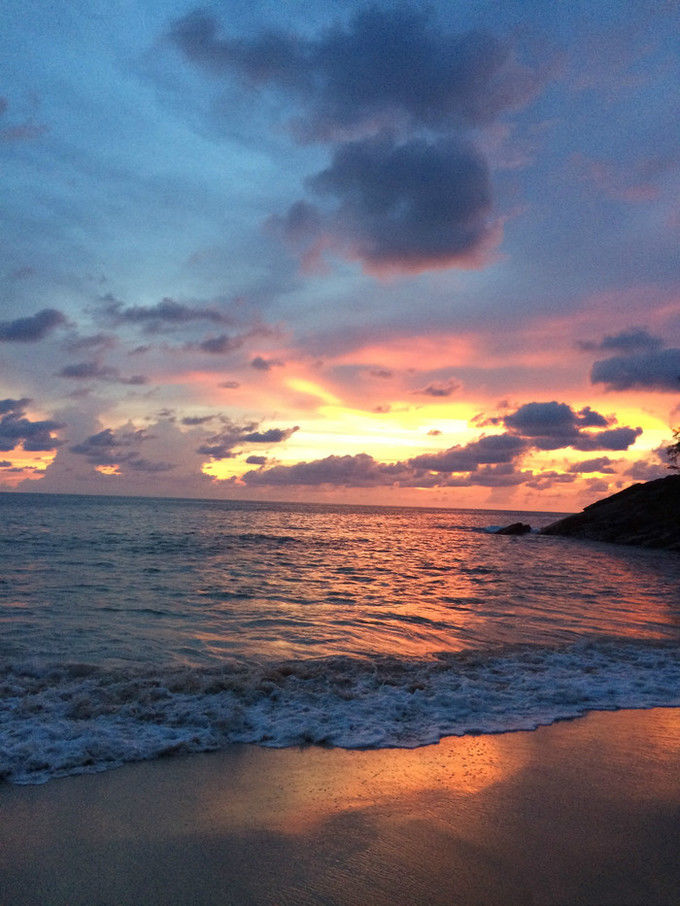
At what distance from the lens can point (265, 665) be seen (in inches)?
379

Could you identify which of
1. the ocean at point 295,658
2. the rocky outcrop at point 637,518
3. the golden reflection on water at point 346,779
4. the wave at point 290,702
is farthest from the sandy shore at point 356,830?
the rocky outcrop at point 637,518

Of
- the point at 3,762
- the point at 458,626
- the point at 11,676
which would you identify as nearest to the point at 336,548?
the point at 458,626

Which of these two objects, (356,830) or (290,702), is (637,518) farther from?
(356,830)

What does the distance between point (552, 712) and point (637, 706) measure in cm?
144

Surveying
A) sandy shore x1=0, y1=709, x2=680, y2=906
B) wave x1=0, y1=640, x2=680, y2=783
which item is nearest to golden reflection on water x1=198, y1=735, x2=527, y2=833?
sandy shore x1=0, y1=709, x2=680, y2=906

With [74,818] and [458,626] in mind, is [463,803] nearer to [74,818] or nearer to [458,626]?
[74,818]

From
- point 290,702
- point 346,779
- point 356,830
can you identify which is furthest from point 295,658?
point 356,830

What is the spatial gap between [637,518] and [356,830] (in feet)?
168

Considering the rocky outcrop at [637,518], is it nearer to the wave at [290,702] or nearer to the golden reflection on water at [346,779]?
the wave at [290,702]

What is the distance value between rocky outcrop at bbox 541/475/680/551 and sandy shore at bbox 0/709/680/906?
42.4 meters

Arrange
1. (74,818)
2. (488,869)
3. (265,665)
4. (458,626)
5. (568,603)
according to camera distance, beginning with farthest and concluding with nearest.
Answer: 1. (568,603)
2. (458,626)
3. (265,665)
4. (74,818)
5. (488,869)

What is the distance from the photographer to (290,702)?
7.91 meters

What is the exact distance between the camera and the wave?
6310 mm

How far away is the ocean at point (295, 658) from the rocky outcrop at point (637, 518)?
25921mm
